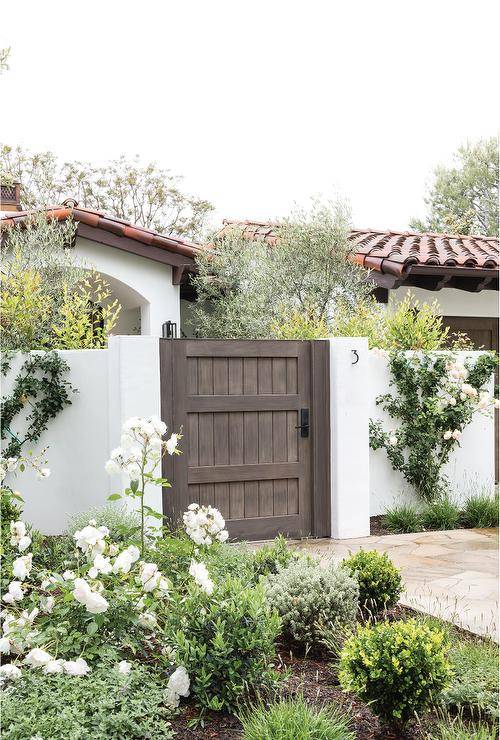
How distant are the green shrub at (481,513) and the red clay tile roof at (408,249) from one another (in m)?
3.45

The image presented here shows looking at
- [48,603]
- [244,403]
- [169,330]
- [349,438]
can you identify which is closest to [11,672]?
[48,603]

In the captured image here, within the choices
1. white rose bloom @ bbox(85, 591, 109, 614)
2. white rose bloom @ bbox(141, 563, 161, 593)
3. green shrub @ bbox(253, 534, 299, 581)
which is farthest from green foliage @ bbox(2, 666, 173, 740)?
green shrub @ bbox(253, 534, 299, 581)

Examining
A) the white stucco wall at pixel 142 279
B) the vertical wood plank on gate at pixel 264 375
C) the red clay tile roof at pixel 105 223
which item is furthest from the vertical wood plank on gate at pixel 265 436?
the red clay tile roof at pixel 105 223

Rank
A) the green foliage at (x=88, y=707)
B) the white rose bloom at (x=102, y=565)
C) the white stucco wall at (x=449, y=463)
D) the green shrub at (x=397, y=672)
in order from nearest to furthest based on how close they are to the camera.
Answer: the green foliage at (x=88, y=707) < the green shrub at (x=397, y=672) < the white rose bloom at (x=102, y=565) < the white stucco wall at (x=449, y=463)

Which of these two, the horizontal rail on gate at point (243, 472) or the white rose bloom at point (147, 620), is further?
the horizontal rail on gate at point (243, 472)

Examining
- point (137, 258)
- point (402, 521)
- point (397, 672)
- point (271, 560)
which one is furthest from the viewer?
point (137, 258)

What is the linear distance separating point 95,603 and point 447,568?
11.8ft

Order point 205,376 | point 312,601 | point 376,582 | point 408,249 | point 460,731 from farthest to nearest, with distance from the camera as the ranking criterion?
point 408,249 → point 205,376 → point 376,582 → point 312,601 → point 460,731

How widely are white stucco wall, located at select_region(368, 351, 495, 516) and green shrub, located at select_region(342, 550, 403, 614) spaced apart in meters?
3.53

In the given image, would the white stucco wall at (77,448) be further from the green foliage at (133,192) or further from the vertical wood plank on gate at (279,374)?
the green foliage at (133,192)

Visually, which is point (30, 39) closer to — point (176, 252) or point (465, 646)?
point (465, 646)

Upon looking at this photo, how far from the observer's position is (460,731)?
2928mm

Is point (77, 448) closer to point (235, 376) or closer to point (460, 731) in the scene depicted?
point (235, 376)

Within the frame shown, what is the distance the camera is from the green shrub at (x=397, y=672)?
318 centimetres
